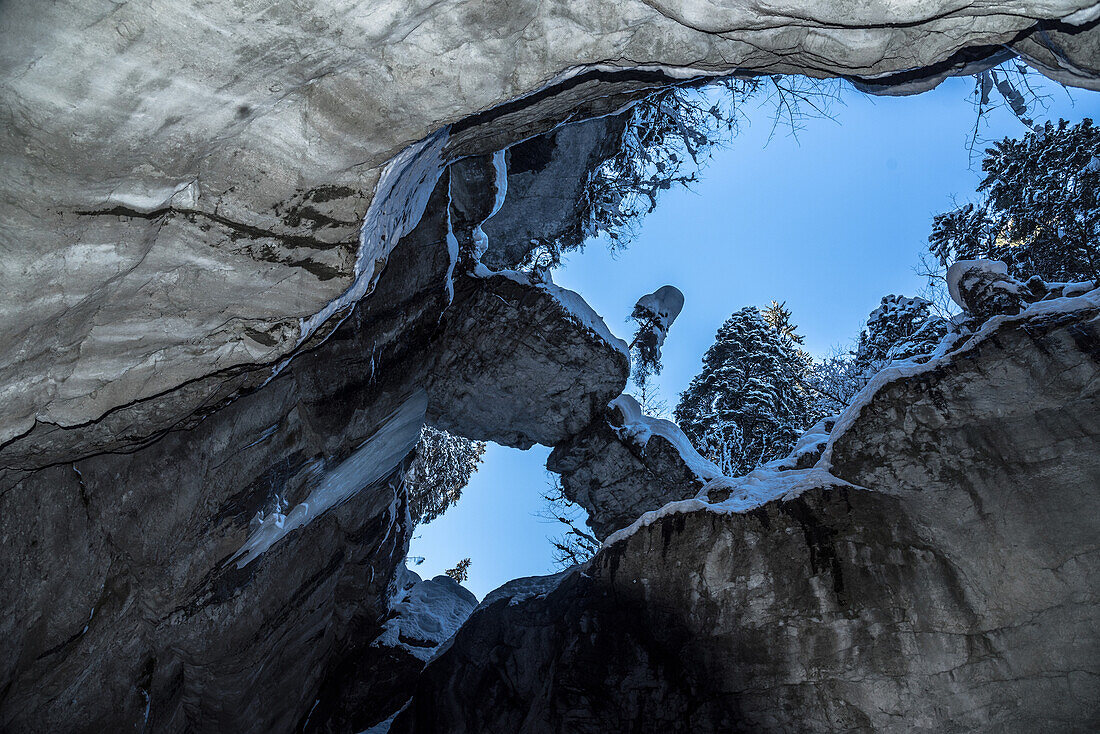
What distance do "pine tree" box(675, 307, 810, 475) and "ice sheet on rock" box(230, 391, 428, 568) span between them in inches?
292

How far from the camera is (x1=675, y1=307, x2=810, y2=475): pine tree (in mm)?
13578

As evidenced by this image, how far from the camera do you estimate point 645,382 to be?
15.9 m

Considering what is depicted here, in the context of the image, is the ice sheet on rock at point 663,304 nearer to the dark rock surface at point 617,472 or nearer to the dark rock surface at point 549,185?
the dark rock surface at point 549,185

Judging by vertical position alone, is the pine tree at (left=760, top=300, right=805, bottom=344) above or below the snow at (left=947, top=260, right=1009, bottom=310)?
above

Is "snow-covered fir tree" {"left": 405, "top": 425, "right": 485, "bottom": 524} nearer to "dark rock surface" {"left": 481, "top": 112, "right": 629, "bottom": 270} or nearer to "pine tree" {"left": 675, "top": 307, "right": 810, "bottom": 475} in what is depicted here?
"dark rock surface" {"left": 481, "top": 112, "right": 629, "bottom": 270}

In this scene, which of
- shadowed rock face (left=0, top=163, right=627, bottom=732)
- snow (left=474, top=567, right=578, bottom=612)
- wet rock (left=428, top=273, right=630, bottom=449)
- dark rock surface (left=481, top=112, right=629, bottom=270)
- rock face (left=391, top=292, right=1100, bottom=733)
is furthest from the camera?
A: dark rock surface (left=481, top=112, right=629, bottom=270)

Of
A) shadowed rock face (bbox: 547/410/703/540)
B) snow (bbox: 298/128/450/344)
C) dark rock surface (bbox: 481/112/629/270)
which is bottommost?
snow (bbox: 298/128/450/344)

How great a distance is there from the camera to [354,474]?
833 centimetres

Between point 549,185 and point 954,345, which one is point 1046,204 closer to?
point 954,345

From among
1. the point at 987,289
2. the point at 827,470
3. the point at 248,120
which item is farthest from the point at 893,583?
the point at 248,120

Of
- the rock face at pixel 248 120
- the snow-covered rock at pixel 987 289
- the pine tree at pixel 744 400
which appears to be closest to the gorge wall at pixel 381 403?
the rock face at pixel 248 120

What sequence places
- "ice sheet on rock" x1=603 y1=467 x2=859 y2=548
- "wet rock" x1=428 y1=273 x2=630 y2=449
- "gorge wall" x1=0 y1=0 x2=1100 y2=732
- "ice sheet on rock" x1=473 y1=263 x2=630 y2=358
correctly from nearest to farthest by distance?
"gorge wall" x1=0 y1=0 x2=1100 y2=732
"ice sheet on rock" x1=603 y1=467 x2=859 y2=548
"wet rock" x1=428 y1=273 x2=630 y2=449
"ice sheet on rock" x1=473 y1=263 x2=630 y2=358

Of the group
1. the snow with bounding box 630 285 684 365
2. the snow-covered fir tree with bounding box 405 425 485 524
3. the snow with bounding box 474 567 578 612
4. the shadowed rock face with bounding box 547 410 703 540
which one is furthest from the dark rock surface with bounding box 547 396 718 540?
the snow-covered fir tree with bounding box 405 425 485 524

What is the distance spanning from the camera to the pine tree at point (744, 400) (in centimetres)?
1358
